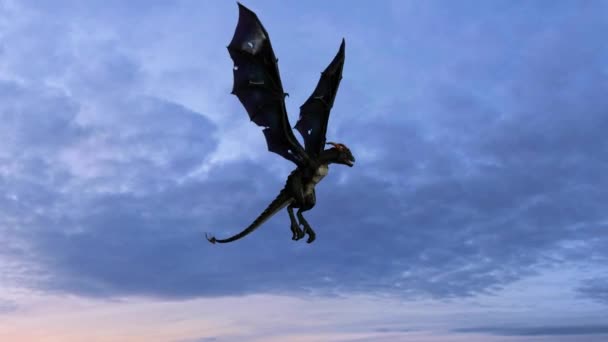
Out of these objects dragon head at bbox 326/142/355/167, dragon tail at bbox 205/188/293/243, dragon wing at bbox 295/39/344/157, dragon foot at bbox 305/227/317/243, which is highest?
dragon wing at bbox 295/39/344/157

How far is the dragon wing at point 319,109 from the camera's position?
49.2 feet

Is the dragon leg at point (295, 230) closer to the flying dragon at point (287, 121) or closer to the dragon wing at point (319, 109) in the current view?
the flying dragon at point (287, 121)

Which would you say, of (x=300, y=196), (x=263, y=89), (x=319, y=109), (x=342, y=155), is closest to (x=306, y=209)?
(x=300, y=196)

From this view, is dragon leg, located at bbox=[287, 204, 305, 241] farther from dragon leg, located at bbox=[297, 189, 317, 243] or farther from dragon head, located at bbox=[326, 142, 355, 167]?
dragon head, located at bbox=[326, 142, 355, 167]

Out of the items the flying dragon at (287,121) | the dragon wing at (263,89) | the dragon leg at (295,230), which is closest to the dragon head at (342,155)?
the flying dragon at (287,121)

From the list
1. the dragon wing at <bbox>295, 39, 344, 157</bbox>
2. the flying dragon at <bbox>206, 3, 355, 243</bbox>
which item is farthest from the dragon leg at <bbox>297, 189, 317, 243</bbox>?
the dragon wing at <bbox>295, 39, 344, 157</bbox>

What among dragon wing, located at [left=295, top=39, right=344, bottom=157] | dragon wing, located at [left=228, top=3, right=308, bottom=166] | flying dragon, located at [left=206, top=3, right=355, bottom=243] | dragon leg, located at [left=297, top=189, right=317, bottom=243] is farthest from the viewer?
dragon wing, located at [left=295, top=39, right=344, bottom=157]

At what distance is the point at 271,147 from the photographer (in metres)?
15.0

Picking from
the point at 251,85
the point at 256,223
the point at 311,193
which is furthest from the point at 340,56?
the point at 256,223

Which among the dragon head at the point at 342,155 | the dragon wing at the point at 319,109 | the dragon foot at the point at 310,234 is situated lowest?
the dragon foot at the point at 310,234

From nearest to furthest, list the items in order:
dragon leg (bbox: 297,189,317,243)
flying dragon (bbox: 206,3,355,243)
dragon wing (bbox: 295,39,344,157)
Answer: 1. flying dragon (bbox: 206,3,355,243)
2. dragon leg (bbox: 297,189,317,243)
3. dragon wing (bbox: 295,39,344,157)

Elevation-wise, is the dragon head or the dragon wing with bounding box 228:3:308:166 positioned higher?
the dragon wing with bounding box 228:3:308:166

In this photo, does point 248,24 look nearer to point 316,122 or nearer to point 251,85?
point 251,85

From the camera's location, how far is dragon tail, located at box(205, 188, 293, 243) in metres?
15.1
